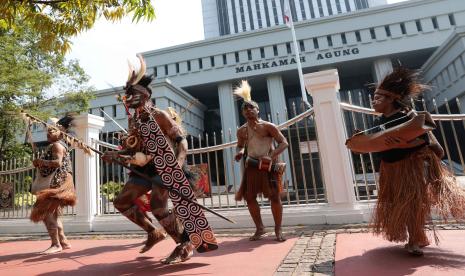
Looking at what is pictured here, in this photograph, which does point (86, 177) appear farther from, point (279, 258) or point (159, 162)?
point (279, 258)

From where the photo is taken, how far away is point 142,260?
3.32m

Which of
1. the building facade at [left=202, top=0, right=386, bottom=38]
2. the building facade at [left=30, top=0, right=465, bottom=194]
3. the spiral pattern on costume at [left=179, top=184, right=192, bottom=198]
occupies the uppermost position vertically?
the building facade at [left=202, top=0, right=386, bottom=38]

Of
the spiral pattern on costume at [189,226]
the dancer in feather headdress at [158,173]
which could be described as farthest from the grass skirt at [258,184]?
the spiral pattern on costume at [189,226]

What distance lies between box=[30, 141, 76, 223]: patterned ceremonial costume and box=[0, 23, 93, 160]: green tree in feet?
33.9

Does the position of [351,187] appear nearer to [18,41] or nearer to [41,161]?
[41,161]

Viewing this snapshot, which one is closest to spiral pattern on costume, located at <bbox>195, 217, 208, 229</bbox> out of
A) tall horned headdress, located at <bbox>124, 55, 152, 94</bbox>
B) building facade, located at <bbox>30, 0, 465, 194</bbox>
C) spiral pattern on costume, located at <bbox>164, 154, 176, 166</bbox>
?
spiral pattern on costume, located at <bbox>164, 154, 176, 166</bbox>

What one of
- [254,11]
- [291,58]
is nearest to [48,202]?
[291,58]

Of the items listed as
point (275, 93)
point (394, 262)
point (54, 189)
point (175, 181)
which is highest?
point (275, 93)

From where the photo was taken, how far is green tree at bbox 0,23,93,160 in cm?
1431

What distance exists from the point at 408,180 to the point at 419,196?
0.15m

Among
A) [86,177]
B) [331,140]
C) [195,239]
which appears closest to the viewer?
[195,239]

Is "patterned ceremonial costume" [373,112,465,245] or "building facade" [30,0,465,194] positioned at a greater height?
"building facade" [30,0,465,194]

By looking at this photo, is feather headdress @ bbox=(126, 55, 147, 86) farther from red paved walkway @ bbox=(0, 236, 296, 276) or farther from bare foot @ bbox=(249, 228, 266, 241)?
bare foot @ bbox=(249, 228, 266, 241)

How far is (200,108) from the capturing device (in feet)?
114
